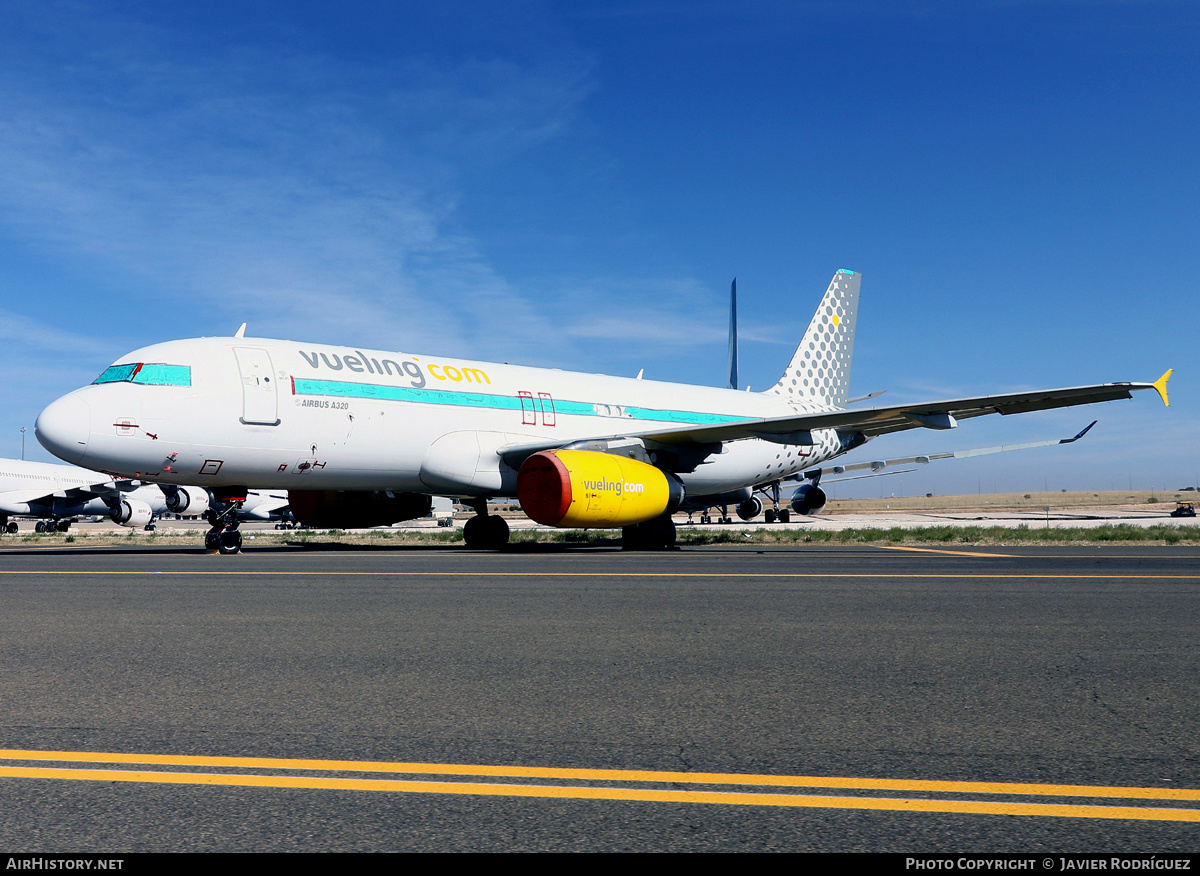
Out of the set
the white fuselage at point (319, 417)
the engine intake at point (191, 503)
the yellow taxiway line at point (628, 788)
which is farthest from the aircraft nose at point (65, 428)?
the engine intake at point (191, 503)

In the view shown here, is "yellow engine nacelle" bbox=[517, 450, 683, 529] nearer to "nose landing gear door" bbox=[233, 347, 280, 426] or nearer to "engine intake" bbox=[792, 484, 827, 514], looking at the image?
"nose landing gear door" bbox=[233, 347, 280, 426]

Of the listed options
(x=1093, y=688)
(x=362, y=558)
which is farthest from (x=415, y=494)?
(x=1093, y=688)

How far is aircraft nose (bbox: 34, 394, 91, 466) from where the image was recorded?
1398 cm

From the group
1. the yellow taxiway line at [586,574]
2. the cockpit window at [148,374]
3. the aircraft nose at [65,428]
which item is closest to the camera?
the yellow taxiway line at [586,574]

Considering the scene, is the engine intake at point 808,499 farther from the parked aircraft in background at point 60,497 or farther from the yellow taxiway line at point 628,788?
the yellow taxiway line at point 628,788

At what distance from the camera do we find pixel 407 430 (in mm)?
17266

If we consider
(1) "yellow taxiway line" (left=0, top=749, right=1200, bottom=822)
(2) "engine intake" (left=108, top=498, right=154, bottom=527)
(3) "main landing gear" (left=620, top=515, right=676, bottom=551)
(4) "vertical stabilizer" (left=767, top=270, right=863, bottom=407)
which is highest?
(4) "vertical stabilizer" (left=767, top=270, right=863, bottom=407)

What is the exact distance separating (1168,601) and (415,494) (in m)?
14.8

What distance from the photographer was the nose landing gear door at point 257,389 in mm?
15484

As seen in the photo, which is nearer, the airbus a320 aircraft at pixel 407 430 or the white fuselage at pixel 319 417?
the white fuselage at pixel 319 417

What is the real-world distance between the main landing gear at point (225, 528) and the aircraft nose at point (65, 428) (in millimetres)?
2759

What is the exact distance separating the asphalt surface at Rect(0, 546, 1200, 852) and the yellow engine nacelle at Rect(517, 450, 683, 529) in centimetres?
800

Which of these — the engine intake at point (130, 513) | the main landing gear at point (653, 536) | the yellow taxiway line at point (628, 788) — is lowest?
the yellow taxiway line at point (628, 788)

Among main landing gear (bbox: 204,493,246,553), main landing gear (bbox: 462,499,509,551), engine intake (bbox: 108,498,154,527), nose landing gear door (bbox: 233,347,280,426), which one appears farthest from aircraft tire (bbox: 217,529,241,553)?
engine intake (bbox: 108,498,154,527)
